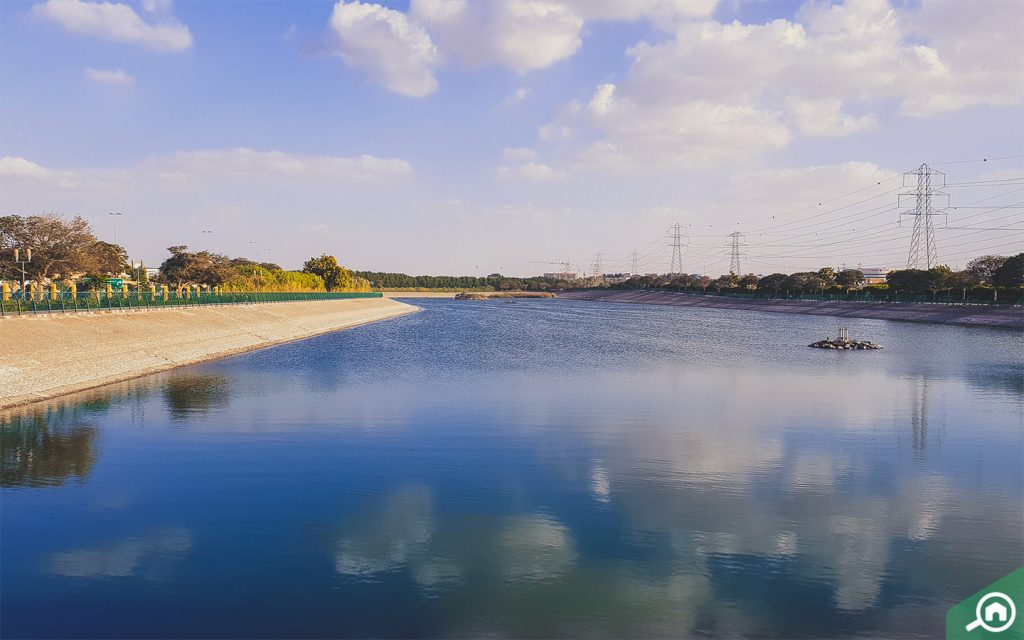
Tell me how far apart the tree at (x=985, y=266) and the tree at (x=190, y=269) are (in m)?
135

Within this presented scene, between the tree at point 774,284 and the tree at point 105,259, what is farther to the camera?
the tree at point 774,284

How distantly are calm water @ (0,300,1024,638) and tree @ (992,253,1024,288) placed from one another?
8741 centimetres

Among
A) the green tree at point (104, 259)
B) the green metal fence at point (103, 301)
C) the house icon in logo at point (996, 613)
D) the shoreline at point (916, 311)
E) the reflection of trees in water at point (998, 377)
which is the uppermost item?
the green tree at point (104, 259)

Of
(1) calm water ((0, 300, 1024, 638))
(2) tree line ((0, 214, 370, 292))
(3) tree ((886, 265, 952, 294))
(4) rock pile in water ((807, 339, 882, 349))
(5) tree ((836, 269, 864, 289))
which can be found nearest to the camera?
(1) calm water ((0, 300, 1024, 638))

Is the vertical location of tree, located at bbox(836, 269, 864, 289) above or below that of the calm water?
Answer: above

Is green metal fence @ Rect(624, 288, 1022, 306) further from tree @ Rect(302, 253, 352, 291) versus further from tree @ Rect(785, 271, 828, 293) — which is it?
tree @ Rect(302, 253, 352, 291)

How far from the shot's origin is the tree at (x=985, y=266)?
128 m

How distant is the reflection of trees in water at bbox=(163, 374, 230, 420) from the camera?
30172 mm

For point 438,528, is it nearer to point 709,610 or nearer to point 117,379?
point 709,610

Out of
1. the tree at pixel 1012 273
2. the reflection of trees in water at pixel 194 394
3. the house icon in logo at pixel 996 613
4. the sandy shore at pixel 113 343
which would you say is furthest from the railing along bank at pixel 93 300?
the tree at pixel 1012 273

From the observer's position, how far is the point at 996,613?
11.7 metres

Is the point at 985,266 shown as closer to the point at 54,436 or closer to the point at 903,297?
the point at 903,297

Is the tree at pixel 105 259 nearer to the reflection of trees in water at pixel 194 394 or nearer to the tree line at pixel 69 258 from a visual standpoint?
the tree line at pixel 69 258

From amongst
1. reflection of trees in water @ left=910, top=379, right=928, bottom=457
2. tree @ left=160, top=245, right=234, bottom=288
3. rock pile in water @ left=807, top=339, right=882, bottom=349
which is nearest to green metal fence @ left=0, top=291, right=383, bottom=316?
tree @ left=160, top=245, right=234, bottom=288
